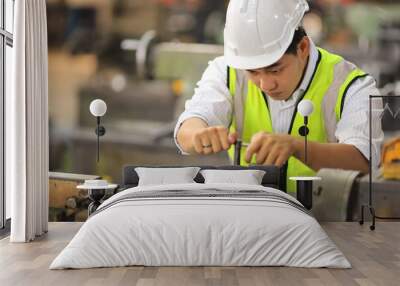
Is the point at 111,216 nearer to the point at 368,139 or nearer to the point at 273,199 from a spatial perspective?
the point at 273,199

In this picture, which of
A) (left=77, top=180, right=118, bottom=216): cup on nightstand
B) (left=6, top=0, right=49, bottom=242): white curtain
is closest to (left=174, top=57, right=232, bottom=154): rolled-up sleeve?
(left=77, top=180, right=118, bottom=216): cup on nightstand

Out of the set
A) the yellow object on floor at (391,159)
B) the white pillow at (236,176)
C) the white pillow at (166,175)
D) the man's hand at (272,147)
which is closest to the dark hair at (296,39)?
the man's hand at (272,147)

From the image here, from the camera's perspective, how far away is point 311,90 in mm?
6633

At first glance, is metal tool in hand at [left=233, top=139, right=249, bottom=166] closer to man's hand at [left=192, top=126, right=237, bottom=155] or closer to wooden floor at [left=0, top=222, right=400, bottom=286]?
man's hand at [left=192, top=126, right=237, bottom=155]

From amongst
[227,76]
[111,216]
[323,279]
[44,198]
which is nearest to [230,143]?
[227,76]

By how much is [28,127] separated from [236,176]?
6.15 ft

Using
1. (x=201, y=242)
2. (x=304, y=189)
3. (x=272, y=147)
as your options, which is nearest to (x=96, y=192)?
(x=272, y=147)

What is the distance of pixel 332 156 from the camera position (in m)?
6.65

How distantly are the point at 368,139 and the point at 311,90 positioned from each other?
73cm

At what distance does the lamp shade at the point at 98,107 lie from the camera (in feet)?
22.4

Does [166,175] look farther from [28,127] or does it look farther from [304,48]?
[304,48]

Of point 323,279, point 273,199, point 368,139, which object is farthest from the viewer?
point 368,139

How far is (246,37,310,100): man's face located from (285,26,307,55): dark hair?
0.03 meters

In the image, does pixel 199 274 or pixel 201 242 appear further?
pixel 201 242
